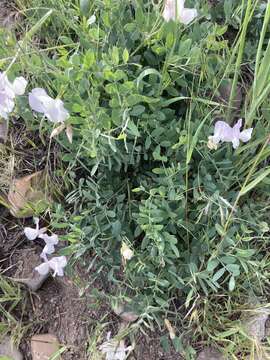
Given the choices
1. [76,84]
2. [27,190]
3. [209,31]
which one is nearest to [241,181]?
[209,31]

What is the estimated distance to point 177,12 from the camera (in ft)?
3.79

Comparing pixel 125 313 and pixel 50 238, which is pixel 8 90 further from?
pixel 125 313

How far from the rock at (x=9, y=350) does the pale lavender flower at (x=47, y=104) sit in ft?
2.44

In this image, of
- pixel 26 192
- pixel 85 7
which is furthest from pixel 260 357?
pixel 85 7

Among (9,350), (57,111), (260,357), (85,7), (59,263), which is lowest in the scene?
(9,350)

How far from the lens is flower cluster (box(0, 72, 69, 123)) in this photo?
1060 mm

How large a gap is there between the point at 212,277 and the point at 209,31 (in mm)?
614

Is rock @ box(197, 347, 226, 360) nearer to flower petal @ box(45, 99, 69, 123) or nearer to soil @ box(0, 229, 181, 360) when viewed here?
soil @ box(0, 229, 181, 360)

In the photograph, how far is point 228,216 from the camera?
130cm

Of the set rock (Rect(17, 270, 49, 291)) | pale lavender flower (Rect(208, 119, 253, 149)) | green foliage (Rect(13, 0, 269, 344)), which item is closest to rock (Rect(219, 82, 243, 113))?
green foliage (Rect(13, 0, 269, 344))

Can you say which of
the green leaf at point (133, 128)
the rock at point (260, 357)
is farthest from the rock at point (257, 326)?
the green leaf at point (133, 128)

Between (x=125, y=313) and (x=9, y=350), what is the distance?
0.37 meters

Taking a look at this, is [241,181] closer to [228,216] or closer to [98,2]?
[228,216]

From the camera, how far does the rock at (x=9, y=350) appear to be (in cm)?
150
